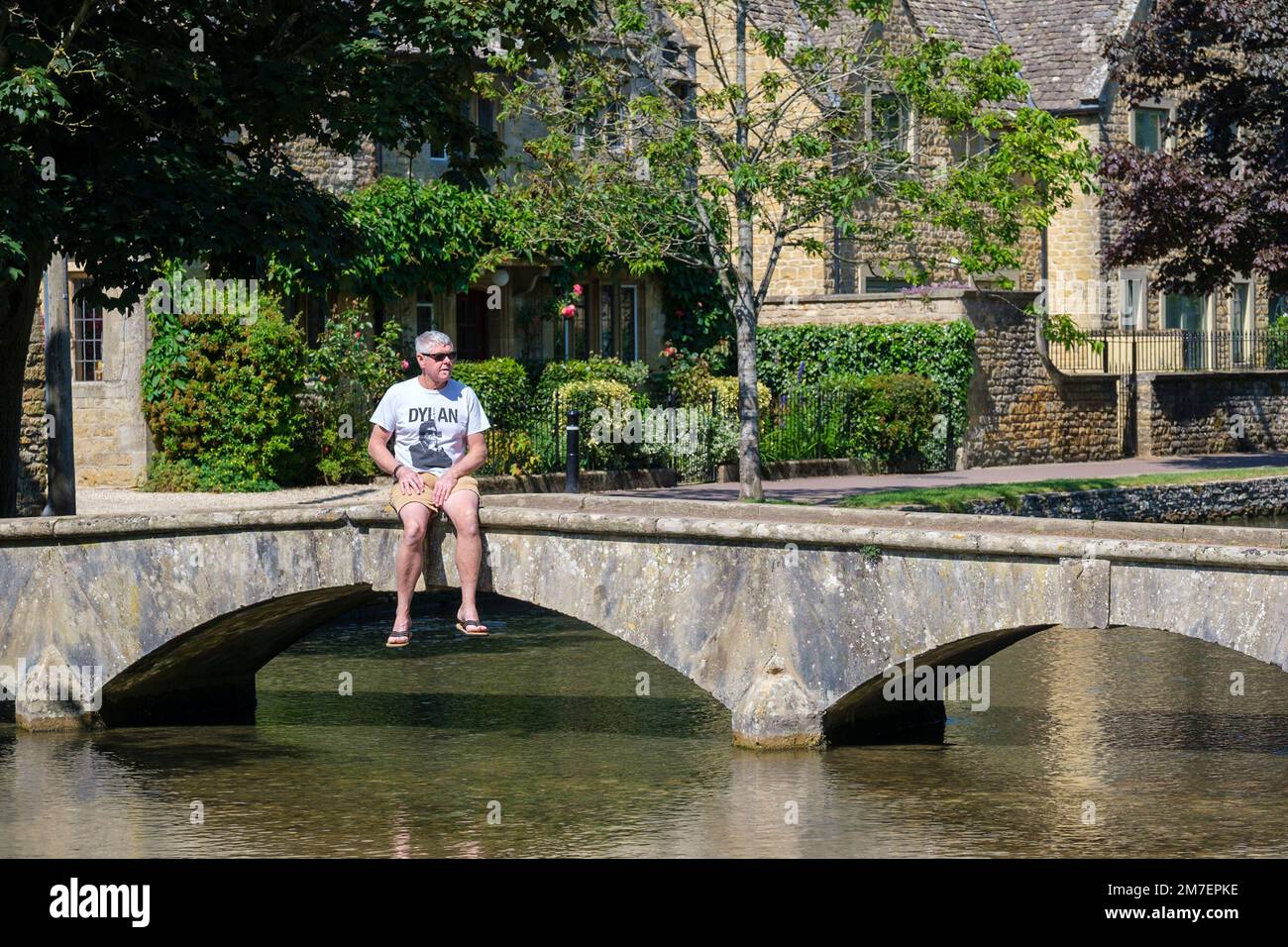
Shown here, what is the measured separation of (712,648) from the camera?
1226 centimetres

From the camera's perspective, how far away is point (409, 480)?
12.1 metres

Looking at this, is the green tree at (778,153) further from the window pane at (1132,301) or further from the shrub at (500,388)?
the window pane at (1132,301)

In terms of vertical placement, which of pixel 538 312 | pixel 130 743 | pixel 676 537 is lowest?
pixel 130 743

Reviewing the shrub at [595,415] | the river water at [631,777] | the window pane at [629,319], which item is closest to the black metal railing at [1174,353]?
the window pane at [629,319]

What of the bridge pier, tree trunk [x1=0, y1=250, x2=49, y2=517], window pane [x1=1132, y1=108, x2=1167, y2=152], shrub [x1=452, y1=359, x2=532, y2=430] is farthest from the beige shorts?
window pane [x1=1132, y1=108, x2=1167, y2=152]

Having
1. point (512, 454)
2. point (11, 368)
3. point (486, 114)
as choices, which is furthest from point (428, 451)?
point (486, 114)

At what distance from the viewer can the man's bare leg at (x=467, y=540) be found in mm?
12047

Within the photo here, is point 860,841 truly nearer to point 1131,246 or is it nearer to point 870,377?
point 870,377

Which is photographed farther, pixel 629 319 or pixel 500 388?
pixel 629 319

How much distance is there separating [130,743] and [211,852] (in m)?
3.57

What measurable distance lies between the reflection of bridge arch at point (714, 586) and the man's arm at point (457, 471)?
32 cm

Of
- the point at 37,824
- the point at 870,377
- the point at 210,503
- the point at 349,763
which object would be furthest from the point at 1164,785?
the point at 870,377

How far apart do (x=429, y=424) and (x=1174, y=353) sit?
28.4 m

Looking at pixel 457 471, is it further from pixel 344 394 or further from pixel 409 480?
pixel 344 394
